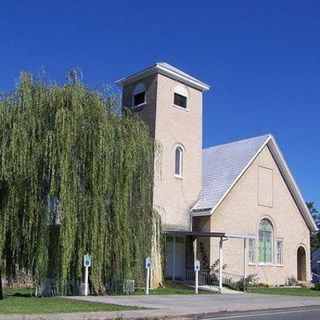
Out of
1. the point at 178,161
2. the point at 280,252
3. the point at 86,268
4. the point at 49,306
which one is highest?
the point at 178,161

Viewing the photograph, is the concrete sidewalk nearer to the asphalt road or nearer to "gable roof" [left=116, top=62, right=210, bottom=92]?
the asphalt road

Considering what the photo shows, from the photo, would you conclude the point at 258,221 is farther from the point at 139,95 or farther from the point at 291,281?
the point at 139,95

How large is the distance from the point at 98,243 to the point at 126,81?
14.6 m

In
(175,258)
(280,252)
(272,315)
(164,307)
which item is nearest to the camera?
(272,315)

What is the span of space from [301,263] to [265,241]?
5.28 metres

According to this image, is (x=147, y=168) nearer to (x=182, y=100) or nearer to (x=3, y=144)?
(x=3, y=144)

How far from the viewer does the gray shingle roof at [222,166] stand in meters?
32.7

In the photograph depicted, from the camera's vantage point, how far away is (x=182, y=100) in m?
32.9

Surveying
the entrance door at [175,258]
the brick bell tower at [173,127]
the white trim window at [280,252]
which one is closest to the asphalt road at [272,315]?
the brick bell tower at [173,127]

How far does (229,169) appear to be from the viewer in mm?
34906

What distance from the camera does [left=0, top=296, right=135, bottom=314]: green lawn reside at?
1562 cm

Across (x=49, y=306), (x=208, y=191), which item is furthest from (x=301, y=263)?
(x=49, y=306)

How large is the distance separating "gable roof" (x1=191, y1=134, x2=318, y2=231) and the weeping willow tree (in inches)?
399

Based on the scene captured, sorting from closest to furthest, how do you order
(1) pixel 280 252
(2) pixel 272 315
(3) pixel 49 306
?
(2) pixel 272 315, (3) pixel 49 306, (1) pixel 280 252
